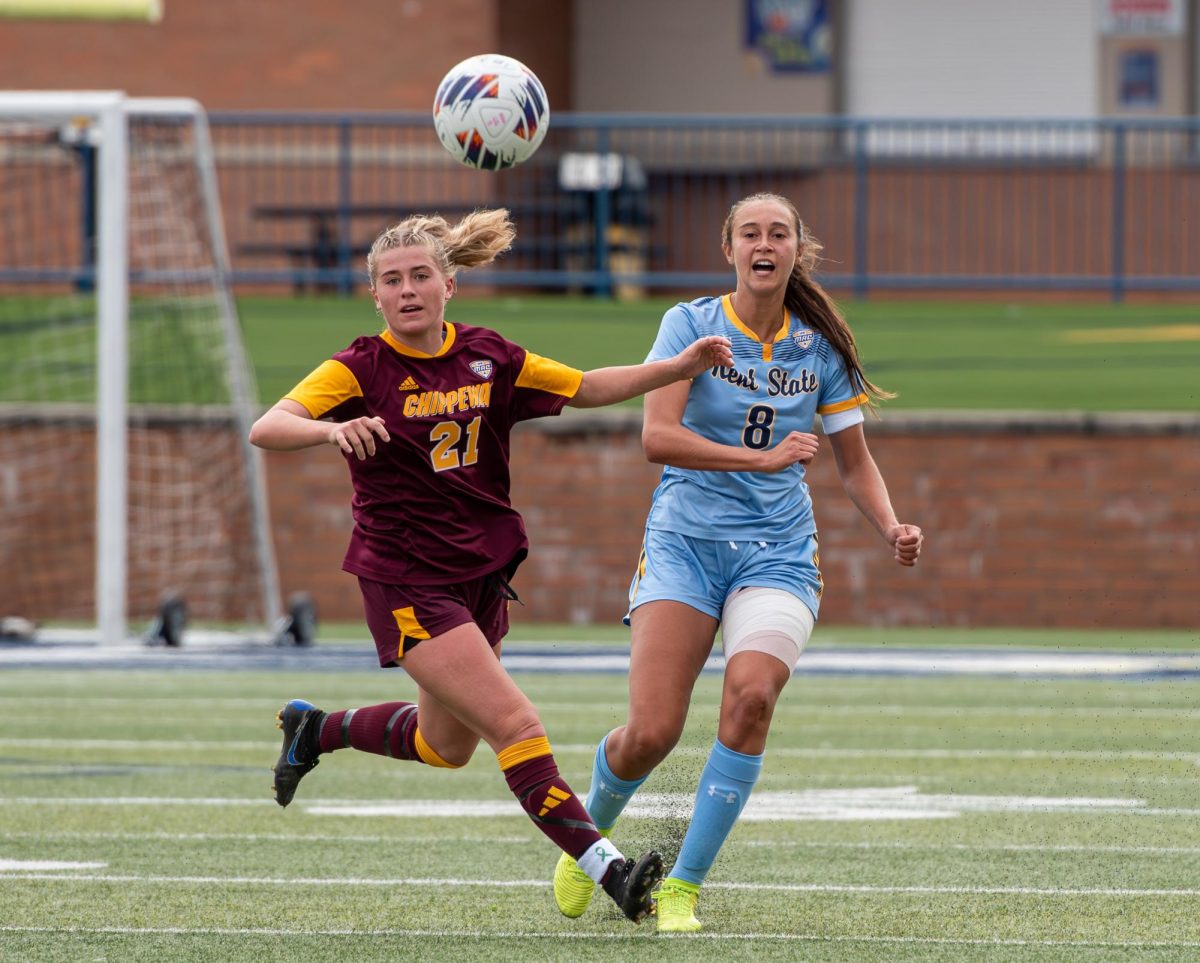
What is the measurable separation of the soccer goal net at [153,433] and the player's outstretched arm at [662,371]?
8929mm

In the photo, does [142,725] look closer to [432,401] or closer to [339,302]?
[432,401]

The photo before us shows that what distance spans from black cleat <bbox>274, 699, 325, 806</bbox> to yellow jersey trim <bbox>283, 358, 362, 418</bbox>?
4.51 feet

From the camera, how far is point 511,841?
7773 millimetres

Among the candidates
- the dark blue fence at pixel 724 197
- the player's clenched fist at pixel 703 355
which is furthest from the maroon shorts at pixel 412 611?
the dark blue fence at pixel 724 197

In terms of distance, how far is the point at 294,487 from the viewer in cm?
1673

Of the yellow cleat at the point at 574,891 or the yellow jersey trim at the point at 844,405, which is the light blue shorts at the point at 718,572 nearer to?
the yellow jersey trim at the point at 844,405

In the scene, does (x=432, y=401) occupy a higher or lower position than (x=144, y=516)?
higher

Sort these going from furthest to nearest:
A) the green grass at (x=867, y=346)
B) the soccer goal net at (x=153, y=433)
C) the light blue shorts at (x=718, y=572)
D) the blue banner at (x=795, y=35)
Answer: the blue banner at (x=795, y=35), the green grass at (x=867, y=346), the soccer goal net at (x=153, y=433), the light blue shorts at (x=718, y=572)

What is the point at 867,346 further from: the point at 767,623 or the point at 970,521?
the point at 767,623

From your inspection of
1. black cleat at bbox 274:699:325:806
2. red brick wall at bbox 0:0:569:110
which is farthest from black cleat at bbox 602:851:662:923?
red brick wall at bbox 0:0:569:110

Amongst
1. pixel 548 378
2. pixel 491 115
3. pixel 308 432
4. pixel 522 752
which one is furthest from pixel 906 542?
pixel 491 115

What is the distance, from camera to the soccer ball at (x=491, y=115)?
7.50 metres

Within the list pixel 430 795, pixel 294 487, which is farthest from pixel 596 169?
pixel 430 795

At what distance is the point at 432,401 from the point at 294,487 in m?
10.7
